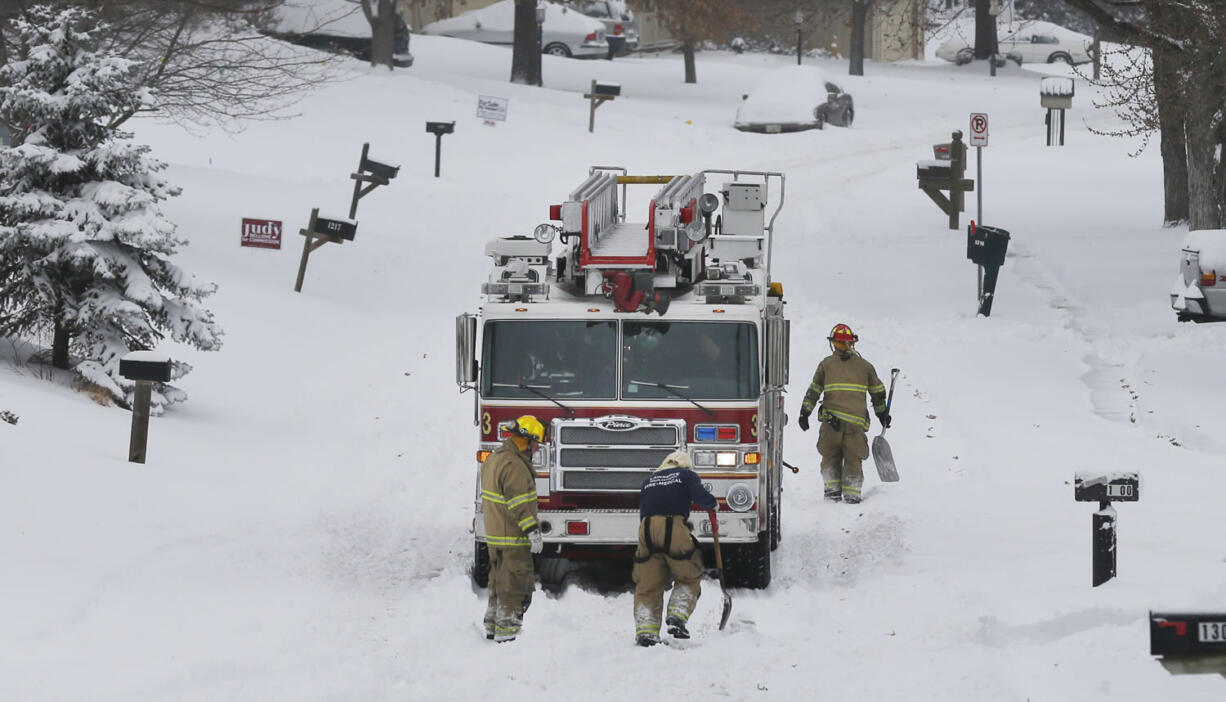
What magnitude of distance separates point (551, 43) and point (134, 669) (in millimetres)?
52222

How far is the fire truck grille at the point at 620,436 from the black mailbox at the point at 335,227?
1221 cm

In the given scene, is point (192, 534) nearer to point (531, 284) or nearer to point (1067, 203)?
point (531, 284)

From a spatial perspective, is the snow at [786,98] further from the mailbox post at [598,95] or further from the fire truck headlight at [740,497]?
the fire truck headlight at [740,497]

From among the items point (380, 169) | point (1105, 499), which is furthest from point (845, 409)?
point (380, 169)

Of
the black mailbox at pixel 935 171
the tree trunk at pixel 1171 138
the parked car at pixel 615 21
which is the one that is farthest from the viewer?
the parked car at pixel 615 21

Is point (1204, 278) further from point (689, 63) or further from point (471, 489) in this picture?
point (689, 63)

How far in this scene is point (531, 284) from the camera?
41.6 ft

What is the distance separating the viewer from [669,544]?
37.8 ft

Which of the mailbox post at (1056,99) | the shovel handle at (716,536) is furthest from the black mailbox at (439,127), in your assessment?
the shovel handle at (716,536)

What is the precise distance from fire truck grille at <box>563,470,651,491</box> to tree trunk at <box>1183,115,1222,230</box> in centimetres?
1577

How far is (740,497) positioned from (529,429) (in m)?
1.65

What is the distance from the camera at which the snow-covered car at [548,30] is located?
61.2 metres

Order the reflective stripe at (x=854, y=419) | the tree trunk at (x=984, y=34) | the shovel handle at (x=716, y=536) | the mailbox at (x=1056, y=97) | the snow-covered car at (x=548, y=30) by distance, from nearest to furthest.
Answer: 1. the shovel handle at (x=716, y=536)
2. the reflective stripe at (x=854, y=419)
3. the mailbox at (x=1056, y=97)
4. the snow-covered car at (x=548, y=30)
5. the tree trunk at (x=984, y=34)

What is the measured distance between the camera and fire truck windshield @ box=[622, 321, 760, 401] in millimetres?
12391
